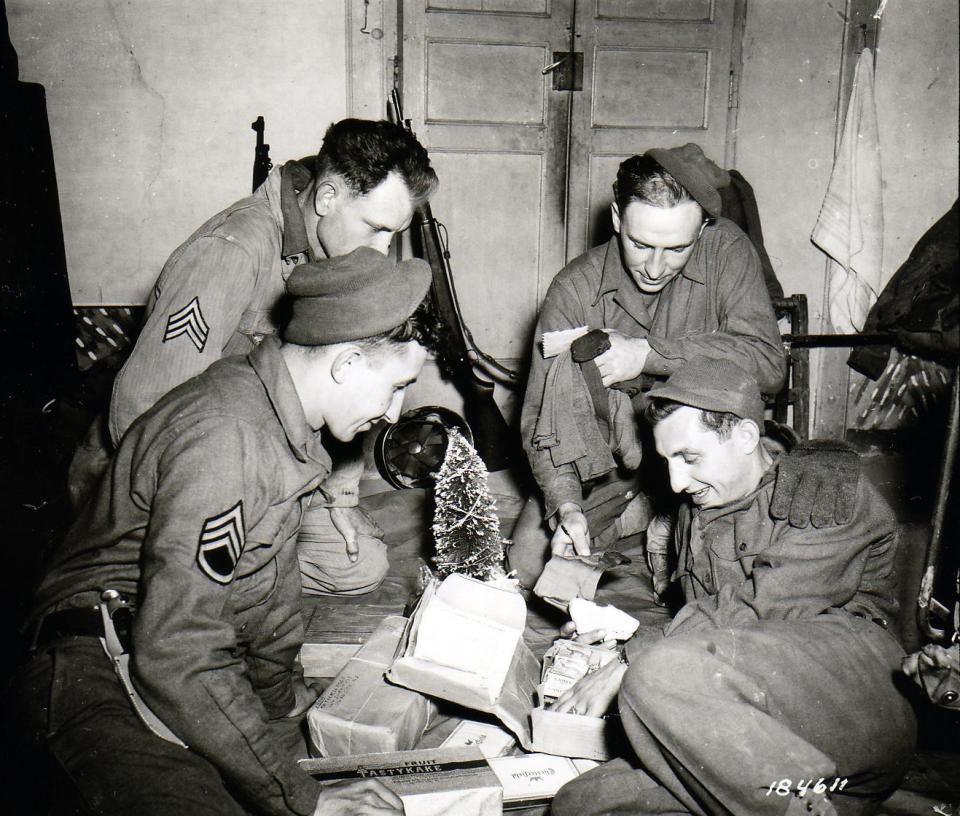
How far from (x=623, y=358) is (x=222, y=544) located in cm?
213

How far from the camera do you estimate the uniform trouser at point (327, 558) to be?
371 cm

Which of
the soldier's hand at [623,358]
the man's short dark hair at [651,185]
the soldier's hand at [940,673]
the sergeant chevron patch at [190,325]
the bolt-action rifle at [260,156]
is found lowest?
the soldier's hand at [940,673]

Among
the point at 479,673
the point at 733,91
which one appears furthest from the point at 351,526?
the point at 733,91

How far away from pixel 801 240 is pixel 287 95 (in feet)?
12.7

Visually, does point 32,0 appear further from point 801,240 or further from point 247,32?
point 801,240

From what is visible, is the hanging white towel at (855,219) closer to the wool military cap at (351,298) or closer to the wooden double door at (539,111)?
the wooden double door at (539,111)

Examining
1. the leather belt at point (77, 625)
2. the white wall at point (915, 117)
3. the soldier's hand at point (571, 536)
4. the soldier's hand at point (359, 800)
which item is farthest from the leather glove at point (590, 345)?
the white wall at point (915, 117)

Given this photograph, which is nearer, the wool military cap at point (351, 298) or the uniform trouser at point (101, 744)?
the uniform trouser at point (101, 744)

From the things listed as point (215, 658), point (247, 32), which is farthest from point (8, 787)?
point (247, 32)

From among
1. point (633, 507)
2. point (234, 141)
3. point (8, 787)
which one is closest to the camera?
point (8, 787)

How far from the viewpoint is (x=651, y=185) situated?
3.29m

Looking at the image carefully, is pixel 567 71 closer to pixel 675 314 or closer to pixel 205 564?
pixel 675 314

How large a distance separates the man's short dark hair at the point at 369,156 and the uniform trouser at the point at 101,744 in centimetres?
196

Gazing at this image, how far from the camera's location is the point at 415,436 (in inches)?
211
